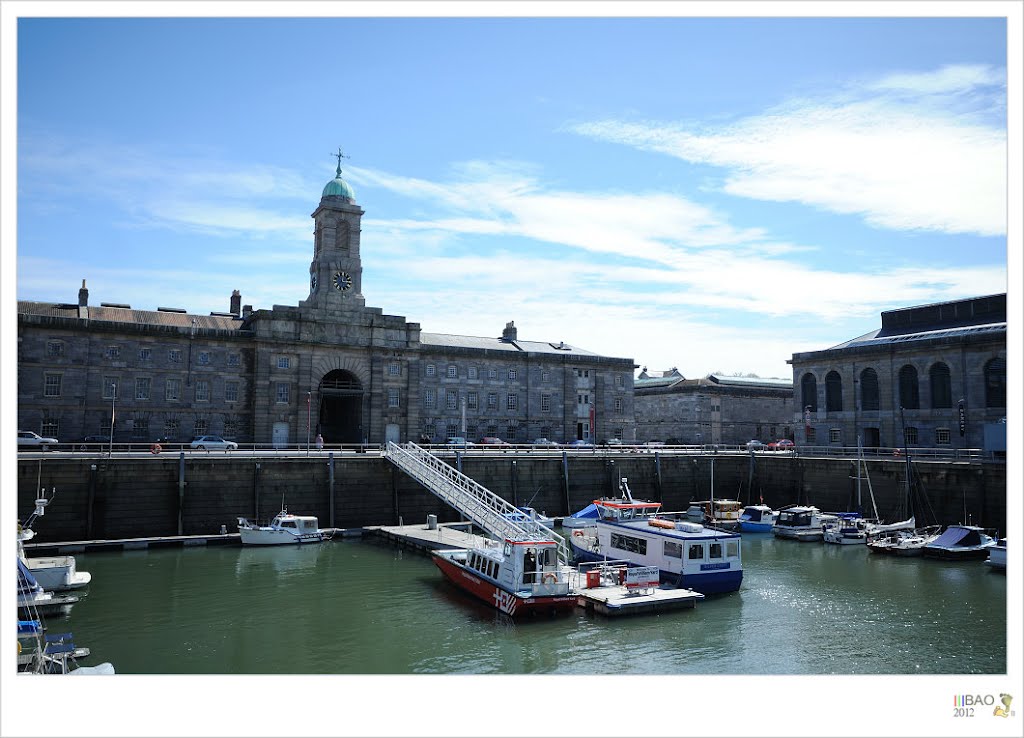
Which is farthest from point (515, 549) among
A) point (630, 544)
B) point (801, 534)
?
point (801, 534)

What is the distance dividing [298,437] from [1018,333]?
166ft

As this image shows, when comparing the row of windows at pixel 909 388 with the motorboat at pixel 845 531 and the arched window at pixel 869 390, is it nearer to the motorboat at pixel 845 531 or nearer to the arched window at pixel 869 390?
the arched window at pixel 869 390

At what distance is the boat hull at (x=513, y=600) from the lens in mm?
25547

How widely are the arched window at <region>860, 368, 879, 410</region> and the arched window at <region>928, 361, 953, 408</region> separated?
460 centimetres

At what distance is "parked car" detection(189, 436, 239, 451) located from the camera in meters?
46.8

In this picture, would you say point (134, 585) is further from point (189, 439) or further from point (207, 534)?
point (189, 439)

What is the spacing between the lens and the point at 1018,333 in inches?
575

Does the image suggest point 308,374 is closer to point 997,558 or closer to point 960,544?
point 960,544

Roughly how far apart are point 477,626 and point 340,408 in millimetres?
41451

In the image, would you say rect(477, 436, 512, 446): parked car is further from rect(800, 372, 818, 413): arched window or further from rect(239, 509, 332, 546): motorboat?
rect(800, 372, 818, 413): arched window

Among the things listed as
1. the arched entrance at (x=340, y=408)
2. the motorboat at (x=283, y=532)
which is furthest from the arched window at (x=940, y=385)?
the motorboat at (x=283, y=532)

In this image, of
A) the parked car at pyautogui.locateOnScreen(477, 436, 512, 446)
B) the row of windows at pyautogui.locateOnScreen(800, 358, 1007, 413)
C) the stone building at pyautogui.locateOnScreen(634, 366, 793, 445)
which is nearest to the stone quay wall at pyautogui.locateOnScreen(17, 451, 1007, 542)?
the row of windows at pyautogui.locateOnScreen(800, 358, 1007, 413)

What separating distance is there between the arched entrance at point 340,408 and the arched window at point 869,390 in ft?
137

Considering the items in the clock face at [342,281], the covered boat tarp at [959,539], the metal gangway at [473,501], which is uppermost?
the clock face at [342,281]
